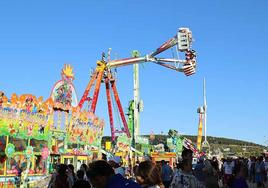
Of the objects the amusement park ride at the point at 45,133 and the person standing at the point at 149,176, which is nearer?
the person standing at the point at 149,176

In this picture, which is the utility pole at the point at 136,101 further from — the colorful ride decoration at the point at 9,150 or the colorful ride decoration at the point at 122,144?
the colorful ride decoration at the point at 9,150

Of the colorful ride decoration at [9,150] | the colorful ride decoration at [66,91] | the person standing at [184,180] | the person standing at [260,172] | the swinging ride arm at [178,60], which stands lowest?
the person standing at [260,172]

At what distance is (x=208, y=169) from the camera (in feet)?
26.0

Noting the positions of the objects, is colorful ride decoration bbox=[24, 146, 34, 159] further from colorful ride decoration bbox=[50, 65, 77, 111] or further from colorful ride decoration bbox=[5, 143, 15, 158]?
colorful ride decoration bbox=[50, 65, 77, 111]

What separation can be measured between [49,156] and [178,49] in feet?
74.7

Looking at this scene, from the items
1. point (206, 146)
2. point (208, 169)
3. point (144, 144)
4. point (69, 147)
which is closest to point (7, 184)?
point (69, 147)

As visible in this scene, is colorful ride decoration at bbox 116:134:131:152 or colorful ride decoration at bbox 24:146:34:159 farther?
colorful ride decoration at bbox 116:134:131:152

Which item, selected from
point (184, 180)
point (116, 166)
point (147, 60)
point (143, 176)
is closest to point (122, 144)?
point (147, 60)

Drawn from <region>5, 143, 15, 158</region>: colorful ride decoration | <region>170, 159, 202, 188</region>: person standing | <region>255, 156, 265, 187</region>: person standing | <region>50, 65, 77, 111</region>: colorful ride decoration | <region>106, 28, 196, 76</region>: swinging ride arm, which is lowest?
<region>255, 156, 265, 187</region>: person standing

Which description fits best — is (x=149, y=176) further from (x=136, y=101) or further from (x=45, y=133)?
(x=136, y=101)

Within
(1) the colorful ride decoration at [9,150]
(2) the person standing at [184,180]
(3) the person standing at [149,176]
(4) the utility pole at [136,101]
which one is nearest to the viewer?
(3) the person standing at [149,176]

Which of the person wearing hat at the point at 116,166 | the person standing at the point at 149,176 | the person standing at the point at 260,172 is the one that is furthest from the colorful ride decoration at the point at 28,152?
the person standing at the point at 149,176

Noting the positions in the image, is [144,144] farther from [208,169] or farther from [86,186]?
[86,186]

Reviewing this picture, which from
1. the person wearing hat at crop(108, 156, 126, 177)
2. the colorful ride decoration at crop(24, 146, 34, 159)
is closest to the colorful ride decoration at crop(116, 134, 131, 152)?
the colorful ride decoration at crop(24, 146, 34, 159)
